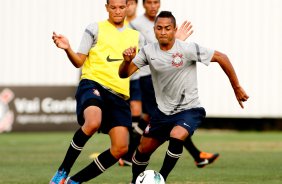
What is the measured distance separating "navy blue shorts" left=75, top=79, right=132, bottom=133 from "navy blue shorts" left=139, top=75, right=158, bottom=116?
321cm

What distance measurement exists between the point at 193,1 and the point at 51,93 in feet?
15.0

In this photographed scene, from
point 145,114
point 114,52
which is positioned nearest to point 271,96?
point 145,114

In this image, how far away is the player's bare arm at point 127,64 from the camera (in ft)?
30.1

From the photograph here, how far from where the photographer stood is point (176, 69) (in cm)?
961

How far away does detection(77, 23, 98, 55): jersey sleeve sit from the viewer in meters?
9.95

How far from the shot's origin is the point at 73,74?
23.6 m

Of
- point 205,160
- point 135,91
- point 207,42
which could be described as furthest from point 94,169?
point 207,42

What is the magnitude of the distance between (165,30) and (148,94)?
148 inches

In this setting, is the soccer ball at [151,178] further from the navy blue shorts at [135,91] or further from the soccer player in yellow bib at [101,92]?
the navy blue shorts at [135,91]

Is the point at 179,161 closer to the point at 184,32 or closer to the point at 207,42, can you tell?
the point at 184,32

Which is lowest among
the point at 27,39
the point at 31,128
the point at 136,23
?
the point at 31,128

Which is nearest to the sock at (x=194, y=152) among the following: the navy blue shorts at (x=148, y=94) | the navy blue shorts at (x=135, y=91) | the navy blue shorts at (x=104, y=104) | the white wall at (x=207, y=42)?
the navy blue shorts at (x=148, y=94)

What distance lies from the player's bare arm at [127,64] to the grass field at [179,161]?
1.52m

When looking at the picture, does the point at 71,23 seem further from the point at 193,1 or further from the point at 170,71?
the point at 170,71
